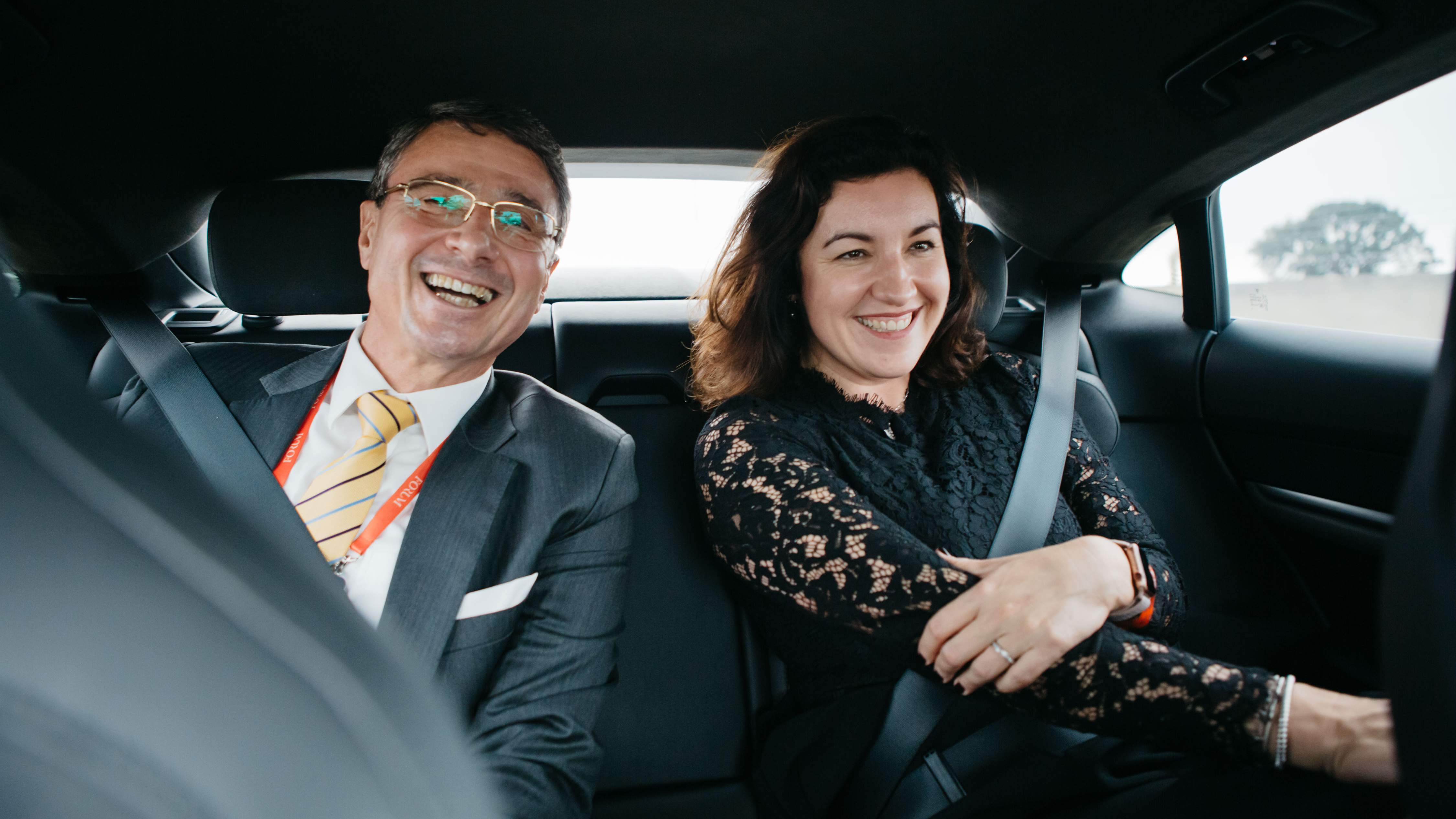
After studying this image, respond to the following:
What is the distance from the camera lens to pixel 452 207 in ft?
4.84

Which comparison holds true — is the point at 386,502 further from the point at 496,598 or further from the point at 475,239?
the point at 475,239

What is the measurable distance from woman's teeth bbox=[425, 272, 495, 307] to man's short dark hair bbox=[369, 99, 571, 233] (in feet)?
0.74

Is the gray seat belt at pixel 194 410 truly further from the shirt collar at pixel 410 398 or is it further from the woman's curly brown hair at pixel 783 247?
the woman's curly brown hair at pixel 783 247

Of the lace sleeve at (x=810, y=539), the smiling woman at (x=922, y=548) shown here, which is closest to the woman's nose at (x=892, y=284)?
the smiling woman at (x=922, y=548)

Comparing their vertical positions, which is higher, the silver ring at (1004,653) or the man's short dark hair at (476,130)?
the man's short dark hair at (476,130)

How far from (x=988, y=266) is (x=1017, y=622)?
1.11m

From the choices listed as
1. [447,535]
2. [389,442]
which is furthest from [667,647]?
[389,442]

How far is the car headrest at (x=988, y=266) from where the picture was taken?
6.47 ft

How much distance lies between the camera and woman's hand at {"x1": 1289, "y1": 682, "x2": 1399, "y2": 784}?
96 centimetres

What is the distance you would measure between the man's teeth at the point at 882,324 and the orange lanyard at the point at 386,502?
2.83ft

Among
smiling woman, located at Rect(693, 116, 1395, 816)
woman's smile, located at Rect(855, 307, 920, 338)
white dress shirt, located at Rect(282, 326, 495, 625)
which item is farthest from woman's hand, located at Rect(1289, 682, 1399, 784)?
white dress shirt, located at Rect(282, 326, 495, 625)

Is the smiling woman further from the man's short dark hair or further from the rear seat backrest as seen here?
the man's short dark hair

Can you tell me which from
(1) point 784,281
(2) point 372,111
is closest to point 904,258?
(1) point 784,281

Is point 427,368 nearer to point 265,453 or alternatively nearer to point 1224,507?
point 265,453
